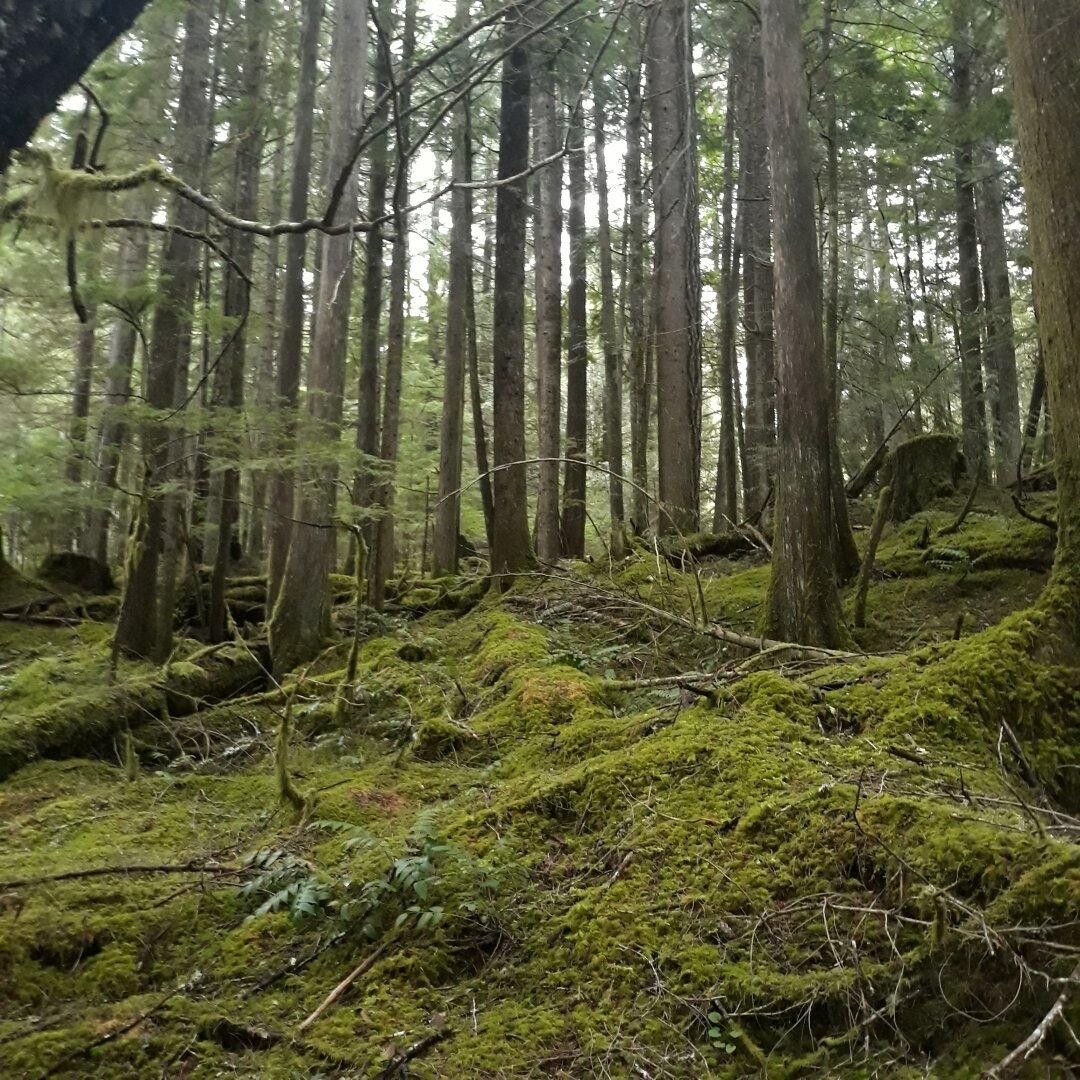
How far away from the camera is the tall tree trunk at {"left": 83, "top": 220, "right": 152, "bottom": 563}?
809cm

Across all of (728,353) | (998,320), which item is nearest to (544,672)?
(728,353)

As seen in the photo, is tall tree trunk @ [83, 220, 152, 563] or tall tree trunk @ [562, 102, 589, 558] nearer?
tall tree trunk @ [83, 220, 152, 563]

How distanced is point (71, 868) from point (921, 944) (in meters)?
3.81

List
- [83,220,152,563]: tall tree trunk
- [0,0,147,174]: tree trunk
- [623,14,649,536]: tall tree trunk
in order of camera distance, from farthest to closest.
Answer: [623,14,649,536]: tall tree trunk < [83,220,152,563]: tall tree trunk < [0,0,147,174]: tree trunk

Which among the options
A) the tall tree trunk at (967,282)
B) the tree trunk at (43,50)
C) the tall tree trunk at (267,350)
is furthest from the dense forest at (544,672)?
the tall tree trunk at (267,350)

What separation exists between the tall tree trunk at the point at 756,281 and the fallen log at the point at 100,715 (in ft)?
29.3

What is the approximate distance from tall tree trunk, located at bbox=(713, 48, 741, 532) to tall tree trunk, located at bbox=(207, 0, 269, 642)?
7.08m

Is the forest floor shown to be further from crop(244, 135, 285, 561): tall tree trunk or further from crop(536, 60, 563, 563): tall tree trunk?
crop(244, 135, 285, 561): tall tree trunk

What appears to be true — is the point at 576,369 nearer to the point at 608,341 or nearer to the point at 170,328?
the point at 608,341

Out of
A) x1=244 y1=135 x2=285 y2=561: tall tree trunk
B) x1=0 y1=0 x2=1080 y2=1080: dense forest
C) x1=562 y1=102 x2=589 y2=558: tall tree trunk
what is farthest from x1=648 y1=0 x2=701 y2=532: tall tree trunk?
x1=244 y1=135 x2=285 y2=561: tall tree trunk

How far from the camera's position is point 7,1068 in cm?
262

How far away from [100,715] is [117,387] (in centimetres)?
584

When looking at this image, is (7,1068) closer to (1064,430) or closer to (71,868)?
(71,868)

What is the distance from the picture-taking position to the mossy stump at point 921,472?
1061 centimetres
